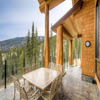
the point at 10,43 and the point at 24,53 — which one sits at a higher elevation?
the point at 10,43

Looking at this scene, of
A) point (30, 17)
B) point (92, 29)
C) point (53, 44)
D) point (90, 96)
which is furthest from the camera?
point (53, 44)

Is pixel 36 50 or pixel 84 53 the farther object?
pixel 36 50

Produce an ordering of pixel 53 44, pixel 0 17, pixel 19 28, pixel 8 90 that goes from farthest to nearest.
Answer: pixel 53 44, pixel 19 28, pixel 0 17, pixel 8 90

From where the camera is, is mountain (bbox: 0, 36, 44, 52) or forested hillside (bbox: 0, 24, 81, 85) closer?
mountain (bbox: 0, 36, 44, 52)

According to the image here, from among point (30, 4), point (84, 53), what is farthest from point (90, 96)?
point (30, 4)

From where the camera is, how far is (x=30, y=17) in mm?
4516

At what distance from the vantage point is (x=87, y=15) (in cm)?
291

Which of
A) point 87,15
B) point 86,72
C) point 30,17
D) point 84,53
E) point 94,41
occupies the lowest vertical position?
point 86,72

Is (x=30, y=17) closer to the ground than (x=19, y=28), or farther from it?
farther from it

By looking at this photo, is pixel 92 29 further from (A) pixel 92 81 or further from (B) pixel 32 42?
(B) pixel 32 42

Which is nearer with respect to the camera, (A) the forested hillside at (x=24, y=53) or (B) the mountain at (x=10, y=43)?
(B) the mountain at (x=10, y=43)

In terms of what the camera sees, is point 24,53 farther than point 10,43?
Yes

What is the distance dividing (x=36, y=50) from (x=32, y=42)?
87 cm

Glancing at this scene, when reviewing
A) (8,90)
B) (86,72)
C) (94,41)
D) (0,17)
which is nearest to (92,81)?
(86,72)
